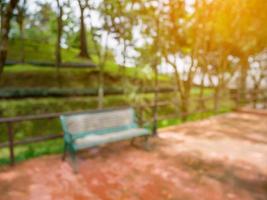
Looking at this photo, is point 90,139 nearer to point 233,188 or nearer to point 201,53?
point 233,188

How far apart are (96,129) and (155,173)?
162 cm

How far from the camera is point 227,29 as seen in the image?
32.9 ft

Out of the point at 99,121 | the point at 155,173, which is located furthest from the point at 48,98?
the point at 155,173

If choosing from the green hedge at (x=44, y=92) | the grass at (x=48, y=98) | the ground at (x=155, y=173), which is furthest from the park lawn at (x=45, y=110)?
the ground at (x=155, y=173)

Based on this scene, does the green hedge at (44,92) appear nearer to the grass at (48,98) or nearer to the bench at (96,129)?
the grass at (48,98)

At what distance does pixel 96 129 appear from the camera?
5.21 meters

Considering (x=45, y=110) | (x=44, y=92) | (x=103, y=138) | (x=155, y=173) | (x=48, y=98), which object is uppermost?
(x=44, y=92)

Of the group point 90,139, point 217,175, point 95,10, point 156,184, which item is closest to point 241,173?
point 217,175

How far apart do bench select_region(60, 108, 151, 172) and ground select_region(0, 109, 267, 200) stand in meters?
0.40

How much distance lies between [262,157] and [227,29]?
645cm

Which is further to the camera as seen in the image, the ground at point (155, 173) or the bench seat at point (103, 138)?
the bench seat at point (103, 138)

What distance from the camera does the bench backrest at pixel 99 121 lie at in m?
4.86

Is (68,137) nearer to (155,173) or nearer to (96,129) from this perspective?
(96,129)

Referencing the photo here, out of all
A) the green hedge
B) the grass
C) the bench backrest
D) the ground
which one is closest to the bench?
the bench backrest
